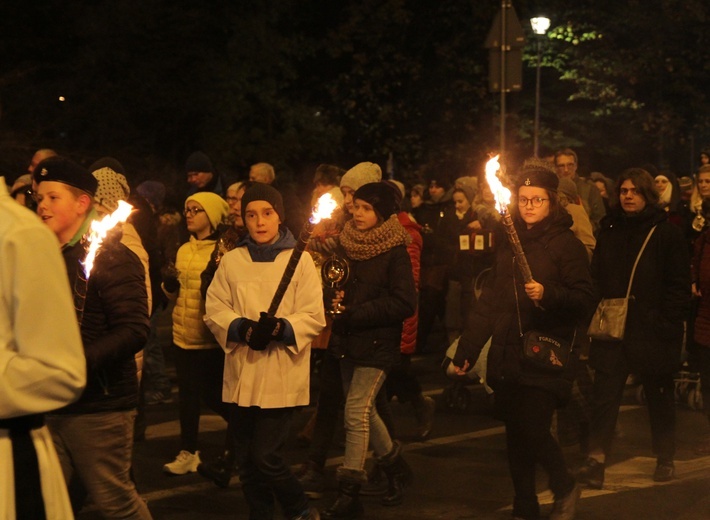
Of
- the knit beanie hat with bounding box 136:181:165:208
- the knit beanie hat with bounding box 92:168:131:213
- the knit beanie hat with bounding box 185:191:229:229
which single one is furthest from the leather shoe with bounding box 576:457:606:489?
the knit beanie hat with bounding box 136:181:165:208

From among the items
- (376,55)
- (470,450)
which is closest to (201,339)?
(470,450)

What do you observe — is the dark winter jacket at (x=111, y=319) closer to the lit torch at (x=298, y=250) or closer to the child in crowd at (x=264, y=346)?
the lit torch at (x=298, y=250)

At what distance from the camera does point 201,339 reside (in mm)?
7898

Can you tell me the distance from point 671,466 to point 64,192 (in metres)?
4.51

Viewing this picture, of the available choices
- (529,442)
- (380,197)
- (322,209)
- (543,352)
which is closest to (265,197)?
(322,209)

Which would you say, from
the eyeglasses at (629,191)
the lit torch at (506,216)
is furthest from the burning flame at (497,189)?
the eyeglasses at (629,191)

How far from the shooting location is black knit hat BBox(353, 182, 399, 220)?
7168 mm

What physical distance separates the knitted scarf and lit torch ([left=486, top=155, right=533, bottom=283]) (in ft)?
3.29

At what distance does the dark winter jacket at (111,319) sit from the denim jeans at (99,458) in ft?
0.19

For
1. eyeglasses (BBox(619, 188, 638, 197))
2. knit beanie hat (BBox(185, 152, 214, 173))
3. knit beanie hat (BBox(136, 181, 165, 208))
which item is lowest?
eyeglasses (BBox(619, 188, 638, 197))

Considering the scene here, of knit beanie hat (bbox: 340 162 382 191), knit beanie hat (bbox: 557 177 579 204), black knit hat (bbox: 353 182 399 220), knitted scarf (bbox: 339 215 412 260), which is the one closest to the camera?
knitted scarf (bbox: 339 215 412 260)

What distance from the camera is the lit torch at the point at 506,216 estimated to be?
5902mm

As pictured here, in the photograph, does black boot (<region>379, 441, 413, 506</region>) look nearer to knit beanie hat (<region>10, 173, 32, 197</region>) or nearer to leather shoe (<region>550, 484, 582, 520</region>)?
leather shoe (<region>550, 484, 582, 520</region>)

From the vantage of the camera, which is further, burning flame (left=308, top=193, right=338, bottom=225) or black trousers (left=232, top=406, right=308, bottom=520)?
black trousers (left=232, top=406, right=308, bottom=520)
